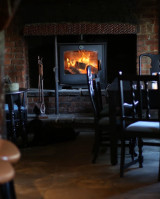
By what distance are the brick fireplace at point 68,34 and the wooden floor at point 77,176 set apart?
1195 millimetres

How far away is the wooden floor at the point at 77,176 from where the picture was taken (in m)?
2.96

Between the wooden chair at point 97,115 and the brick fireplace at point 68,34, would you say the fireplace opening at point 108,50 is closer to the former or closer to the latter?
the brick fireplace at point 68,34

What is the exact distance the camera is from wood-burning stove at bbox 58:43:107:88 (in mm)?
5465

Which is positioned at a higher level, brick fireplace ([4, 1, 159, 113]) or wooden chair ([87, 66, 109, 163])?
brick fireplace ([4, 1, 159, 113])

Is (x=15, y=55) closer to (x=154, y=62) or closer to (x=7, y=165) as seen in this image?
(x=154, y=62)

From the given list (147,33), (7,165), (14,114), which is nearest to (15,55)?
(14,114)

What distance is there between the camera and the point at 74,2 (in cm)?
529

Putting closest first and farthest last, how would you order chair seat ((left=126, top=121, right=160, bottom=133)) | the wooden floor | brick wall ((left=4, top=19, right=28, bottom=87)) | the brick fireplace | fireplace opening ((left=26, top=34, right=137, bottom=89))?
the wooden floor
chair seat ((left=126, top=121, right=160, bottom=133))
the brick fireplace
brick wall ((left=4, top=19, right=28, bottom=87))
fireplace opening ((left=26, top=34, right=137, bottom=89))

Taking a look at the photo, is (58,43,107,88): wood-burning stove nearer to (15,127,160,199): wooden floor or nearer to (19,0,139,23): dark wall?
(19,0,139,23): dark wall

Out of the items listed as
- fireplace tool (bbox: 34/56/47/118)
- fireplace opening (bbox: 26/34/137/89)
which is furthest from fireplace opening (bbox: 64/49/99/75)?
fireplace tool (bbox: 34/56/47/118)

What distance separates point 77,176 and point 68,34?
245 cm

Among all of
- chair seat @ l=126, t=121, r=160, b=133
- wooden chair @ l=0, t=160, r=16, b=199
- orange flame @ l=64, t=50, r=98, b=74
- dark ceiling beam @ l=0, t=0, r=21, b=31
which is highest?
dark ceiling beam @ l=0, t=0, r=21, b=31

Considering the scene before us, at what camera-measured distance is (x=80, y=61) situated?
216 inches

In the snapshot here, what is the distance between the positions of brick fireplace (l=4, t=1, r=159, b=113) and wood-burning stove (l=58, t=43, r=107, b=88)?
7.0 inches
